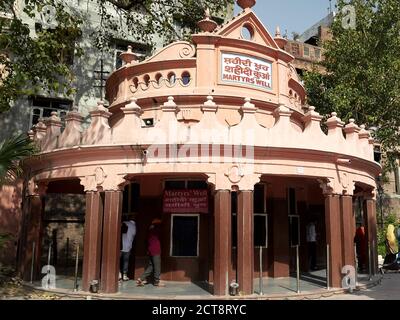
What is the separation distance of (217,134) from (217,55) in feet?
11.3

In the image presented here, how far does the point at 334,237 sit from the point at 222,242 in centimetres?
323

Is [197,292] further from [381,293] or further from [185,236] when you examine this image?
[381,293]

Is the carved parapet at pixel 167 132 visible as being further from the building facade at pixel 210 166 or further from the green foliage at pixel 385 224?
the green foliage at pixel 385 224

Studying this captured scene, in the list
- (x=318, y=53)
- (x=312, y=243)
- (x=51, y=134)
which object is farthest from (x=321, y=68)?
(x=51, y=134)

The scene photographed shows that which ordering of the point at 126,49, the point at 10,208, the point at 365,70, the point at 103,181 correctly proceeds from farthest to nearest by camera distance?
the point at 126,49 < the point at 365,70 < the point at 10,208 < the point at 103,181

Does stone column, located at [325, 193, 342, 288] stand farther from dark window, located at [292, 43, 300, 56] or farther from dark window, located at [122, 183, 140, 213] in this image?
dark window, located at [292, 43, 300, 56]

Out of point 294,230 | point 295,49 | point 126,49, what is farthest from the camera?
point 295,49

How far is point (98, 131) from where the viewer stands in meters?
11.2

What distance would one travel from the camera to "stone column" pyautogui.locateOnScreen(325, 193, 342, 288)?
11.3m

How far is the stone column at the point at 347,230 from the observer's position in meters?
11.9

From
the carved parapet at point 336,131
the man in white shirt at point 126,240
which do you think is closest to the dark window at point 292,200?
the carved parapet at point 336,131

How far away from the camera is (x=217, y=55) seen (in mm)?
12906

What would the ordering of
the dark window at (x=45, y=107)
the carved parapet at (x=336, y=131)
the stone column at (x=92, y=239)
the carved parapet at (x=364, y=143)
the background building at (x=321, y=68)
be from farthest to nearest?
the background building at (x=321, y=68) < the dark window at (x=45, y=107) < the carved parapet at (x=364, y=143) < the carved parapet at (x=336, y=131) < the stone column at (x=92, y=239)

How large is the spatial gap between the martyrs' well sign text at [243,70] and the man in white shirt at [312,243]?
487cm
